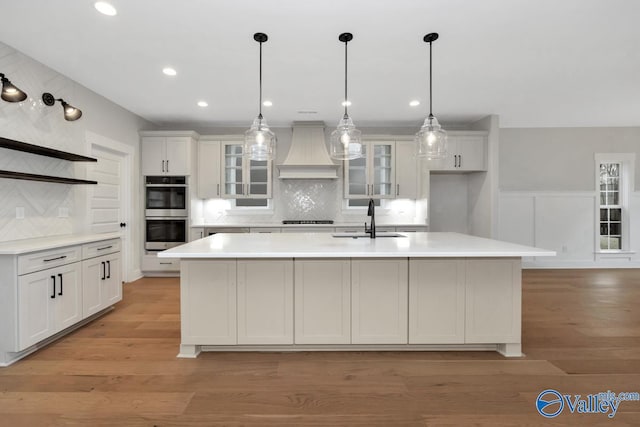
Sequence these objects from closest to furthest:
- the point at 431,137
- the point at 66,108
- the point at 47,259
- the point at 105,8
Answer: the point at 105,8, the point at 47,259, the point at 431,137, the point at 66,108

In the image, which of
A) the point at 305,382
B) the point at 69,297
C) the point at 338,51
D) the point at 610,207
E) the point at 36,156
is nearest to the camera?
the point at 305,382

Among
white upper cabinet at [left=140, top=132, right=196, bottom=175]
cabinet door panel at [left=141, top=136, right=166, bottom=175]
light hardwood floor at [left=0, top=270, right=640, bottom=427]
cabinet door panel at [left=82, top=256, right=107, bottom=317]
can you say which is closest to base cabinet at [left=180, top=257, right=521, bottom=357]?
light hardwood floor at [left=0, top=270, right=640, bottom=427]

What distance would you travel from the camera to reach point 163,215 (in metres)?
5.20

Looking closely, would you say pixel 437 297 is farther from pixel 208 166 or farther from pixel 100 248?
pixel 208 166

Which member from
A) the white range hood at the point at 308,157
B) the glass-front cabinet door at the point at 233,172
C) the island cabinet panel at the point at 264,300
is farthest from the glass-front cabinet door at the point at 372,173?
the island cabinet panel at the point at 264,300

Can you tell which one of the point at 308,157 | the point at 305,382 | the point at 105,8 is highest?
the point at 105,8

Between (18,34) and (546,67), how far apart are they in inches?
195

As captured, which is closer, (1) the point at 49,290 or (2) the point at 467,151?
(1) the point at 49,290

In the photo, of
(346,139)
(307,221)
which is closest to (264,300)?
(346,139)

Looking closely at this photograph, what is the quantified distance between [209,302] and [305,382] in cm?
95

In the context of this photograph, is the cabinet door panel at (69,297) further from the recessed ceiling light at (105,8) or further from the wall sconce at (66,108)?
the recessed ceiling light at (105,8)

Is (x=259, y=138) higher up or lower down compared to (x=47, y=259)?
higher up

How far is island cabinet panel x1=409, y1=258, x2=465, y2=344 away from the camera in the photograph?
2557mm

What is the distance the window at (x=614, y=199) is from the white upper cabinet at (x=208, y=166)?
6797 millimetres
